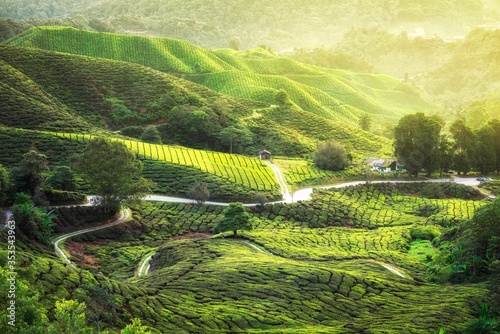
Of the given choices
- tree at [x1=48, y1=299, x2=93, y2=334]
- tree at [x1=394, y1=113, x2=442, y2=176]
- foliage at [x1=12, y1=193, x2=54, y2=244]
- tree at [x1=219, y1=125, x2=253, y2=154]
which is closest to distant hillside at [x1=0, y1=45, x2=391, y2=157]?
tree at [x1=219, y1=125, x2=253, y2=154]

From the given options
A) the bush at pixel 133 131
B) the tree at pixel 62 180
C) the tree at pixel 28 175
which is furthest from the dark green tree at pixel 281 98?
the tree at pixel 28 175

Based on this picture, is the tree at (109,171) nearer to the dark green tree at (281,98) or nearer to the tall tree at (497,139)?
the tall tree at (497,139)

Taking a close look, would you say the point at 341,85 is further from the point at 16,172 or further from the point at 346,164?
the point at 16,172

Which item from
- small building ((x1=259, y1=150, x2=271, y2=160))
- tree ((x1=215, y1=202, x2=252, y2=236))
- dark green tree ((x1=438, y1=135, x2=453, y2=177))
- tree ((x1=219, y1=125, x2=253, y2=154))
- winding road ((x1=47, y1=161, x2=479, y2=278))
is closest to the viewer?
winding road ((x1=47, y1=161, x2=479, y2=278))

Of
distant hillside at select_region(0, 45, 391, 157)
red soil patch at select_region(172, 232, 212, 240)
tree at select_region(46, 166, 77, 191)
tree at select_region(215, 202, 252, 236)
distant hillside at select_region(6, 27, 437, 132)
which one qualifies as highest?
distant hillside at select_region(6, 27, 437, 132)

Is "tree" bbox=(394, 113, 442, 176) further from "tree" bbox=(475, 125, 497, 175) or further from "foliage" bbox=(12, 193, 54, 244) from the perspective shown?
"foliage" bbox=(12, 193, 54, 244)

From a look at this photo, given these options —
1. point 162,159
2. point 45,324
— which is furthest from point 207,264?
point 162,159

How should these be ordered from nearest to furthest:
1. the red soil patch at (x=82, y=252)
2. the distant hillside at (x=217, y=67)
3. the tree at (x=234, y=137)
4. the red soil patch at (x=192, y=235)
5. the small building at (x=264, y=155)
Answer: the red soil patch at (x=82, y=252) < the red soil patch at (x=192, y=235) < the small building at (x=264, y=155) < the tree at (x=234, y=137) < the distant hillside at (x=217, y=67)
